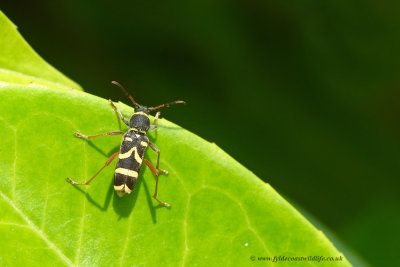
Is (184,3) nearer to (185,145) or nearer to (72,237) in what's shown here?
(185,145)

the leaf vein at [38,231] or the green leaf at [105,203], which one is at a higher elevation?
the green leaf at [105,203]

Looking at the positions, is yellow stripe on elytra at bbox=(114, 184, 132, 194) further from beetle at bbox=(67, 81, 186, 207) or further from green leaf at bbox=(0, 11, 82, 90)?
green leaf at bbox=(0, 11, 82, 90)

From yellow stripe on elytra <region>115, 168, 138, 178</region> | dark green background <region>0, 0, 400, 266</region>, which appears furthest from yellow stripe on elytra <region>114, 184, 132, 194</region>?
dark green background <region>0, 0, 400, 266</region>

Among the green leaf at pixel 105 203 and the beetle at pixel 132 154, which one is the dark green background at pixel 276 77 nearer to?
the beetle at pixel 132 154

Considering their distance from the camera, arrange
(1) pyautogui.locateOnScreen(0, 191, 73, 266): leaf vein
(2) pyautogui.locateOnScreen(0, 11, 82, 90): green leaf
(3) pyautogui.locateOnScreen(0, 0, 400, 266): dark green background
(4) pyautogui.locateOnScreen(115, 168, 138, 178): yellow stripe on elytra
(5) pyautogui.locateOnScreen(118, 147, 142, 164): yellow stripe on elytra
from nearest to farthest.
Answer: (1) pyautogui.locateOnScreen(0, 191, 73, 266): leaf vein
(2) pyautogui.locateOnScreen(0, 11, 82, 90): green leaf
(4) pyautogui.locateOnScreen(115, 168, 138, 178): yellow stripe on elytra
(5) pyautogui.locateOnScreen(118, 147, 142, 164): yellow stripe on elytra
(3) pyautogui.locateOnScreen(0, 0, 400, 266): dark green background

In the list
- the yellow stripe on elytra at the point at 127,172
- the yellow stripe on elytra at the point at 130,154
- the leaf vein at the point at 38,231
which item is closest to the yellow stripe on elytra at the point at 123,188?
the yellow stripe on elytra at the point at 127,172

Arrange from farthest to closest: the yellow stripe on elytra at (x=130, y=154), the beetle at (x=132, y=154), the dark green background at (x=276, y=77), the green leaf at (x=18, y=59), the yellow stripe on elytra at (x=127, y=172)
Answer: the dark green background at (x=276, y=77), the yellow stripe on elytra at (x=130, y=154), the yellow stripe on elytra at (x=127, y=172), the beetle at (x=132, y=154), the green leaf at (x=18, y=59)
